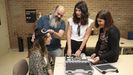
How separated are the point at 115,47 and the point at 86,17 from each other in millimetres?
736

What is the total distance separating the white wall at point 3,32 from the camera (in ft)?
16.8

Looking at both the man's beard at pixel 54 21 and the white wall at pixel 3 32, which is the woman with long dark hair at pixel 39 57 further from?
the white wall at pixel 3 32

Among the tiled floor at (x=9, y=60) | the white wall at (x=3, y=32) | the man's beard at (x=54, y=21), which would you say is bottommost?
the tiled floor at (x=9, y=60)

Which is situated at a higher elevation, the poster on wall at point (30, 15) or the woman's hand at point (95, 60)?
the poster on wall at point (30, 15)

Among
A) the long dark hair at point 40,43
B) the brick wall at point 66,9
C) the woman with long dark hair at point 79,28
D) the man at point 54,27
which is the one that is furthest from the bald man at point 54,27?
the brick wall at point 66,9

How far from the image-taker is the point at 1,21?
508 cm

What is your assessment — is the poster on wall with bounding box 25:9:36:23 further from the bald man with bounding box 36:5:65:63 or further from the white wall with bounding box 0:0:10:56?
the bald man with bounding box 36:5:65:63

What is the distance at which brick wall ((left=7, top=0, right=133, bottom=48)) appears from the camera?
5.24 m

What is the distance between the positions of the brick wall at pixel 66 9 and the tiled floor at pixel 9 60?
0.54 m

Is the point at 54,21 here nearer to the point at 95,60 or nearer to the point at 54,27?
the point at 54,27

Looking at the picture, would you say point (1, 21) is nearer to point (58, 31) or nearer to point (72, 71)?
point (58, 31)

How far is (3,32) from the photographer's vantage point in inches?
205

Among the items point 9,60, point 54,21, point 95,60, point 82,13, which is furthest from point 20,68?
point 9,60

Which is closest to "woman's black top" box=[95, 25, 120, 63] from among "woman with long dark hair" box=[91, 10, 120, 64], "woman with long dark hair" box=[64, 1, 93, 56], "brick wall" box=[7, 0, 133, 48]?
"woman with long dark hair" box=[91, 10, 120, 64]
